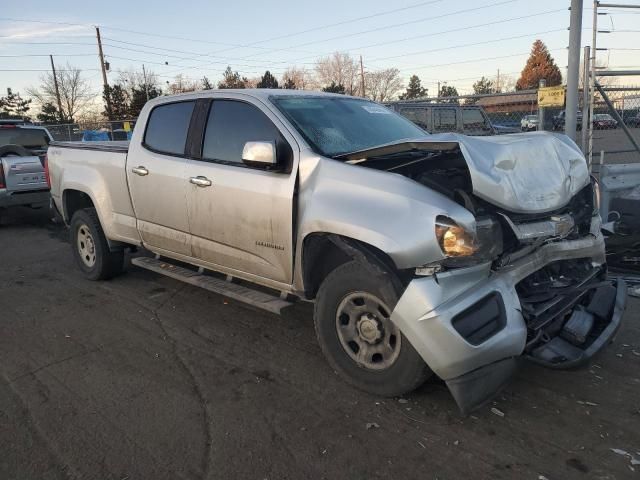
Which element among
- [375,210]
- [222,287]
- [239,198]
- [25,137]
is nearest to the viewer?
[375,210]

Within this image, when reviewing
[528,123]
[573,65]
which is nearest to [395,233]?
[573,65]

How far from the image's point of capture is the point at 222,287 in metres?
4.39

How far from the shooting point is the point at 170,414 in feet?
10.6

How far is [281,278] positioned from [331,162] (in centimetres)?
96

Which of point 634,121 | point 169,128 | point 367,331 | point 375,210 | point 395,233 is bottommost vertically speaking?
point 367,331

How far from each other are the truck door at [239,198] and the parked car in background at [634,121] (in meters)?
7.28

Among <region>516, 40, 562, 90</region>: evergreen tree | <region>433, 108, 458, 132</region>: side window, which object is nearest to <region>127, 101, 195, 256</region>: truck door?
<region>433, 108, 458, 132</region>: side window

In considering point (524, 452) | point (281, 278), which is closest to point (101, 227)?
point (281, 278)

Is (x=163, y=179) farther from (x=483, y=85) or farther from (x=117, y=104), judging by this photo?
(x=483, y=85)

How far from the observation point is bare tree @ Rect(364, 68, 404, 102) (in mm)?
75938

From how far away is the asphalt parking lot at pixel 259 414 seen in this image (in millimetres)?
2730

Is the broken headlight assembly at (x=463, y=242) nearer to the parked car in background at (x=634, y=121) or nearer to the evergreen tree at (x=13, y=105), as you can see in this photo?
the parked car in background at (x=634, y=121)

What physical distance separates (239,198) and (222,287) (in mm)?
816

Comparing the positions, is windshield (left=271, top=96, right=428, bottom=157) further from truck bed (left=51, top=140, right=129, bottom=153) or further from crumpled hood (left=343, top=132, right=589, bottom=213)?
truck bed (left=51, top=140, right=129, bottom=153)
